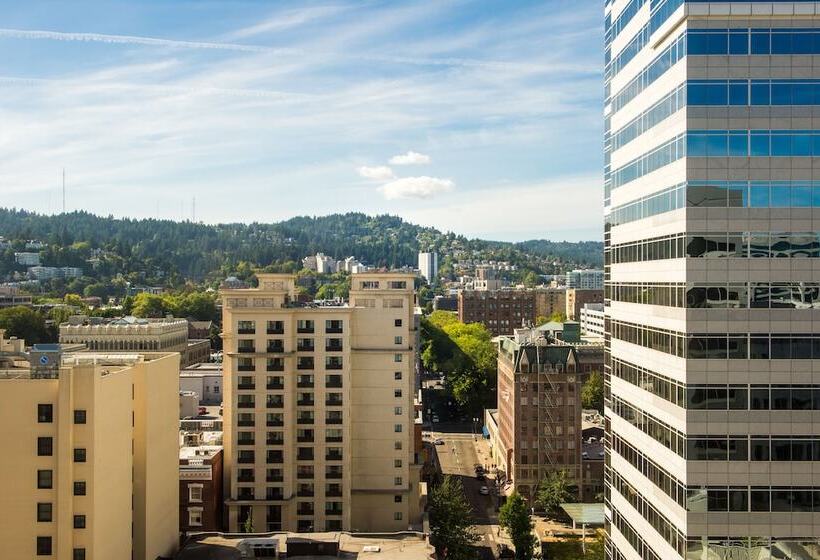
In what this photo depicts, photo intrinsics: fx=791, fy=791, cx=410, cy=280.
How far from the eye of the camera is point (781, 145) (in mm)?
34719

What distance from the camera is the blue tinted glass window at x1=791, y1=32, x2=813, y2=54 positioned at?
34750 millimetres

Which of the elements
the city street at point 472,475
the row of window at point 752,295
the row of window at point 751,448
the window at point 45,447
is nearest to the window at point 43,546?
the window at point 45,447

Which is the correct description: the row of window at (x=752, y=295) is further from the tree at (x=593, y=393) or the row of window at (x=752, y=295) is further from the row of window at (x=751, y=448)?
the tree at (x=593, y=393)

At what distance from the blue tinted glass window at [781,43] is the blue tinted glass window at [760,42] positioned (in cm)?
29

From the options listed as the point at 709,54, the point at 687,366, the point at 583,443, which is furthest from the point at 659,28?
the point at 583,443

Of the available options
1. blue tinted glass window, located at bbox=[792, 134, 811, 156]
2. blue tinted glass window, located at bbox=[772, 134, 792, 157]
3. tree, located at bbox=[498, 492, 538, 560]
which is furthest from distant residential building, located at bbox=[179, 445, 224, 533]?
blue tinted glass window, located at bbox=[792, 134, 811, 156]

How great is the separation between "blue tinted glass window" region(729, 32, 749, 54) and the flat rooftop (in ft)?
121

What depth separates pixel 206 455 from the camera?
237 feet

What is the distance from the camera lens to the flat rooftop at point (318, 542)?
2108 inches

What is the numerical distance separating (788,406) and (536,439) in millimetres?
70909

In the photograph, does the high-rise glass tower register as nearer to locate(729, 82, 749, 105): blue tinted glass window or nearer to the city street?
locate(729, 82, 749, 105): blue tinted glass window

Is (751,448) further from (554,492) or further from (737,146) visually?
(554,492)

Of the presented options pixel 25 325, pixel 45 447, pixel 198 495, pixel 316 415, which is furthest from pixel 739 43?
pixel 25 325

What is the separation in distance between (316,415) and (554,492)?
124 feet
